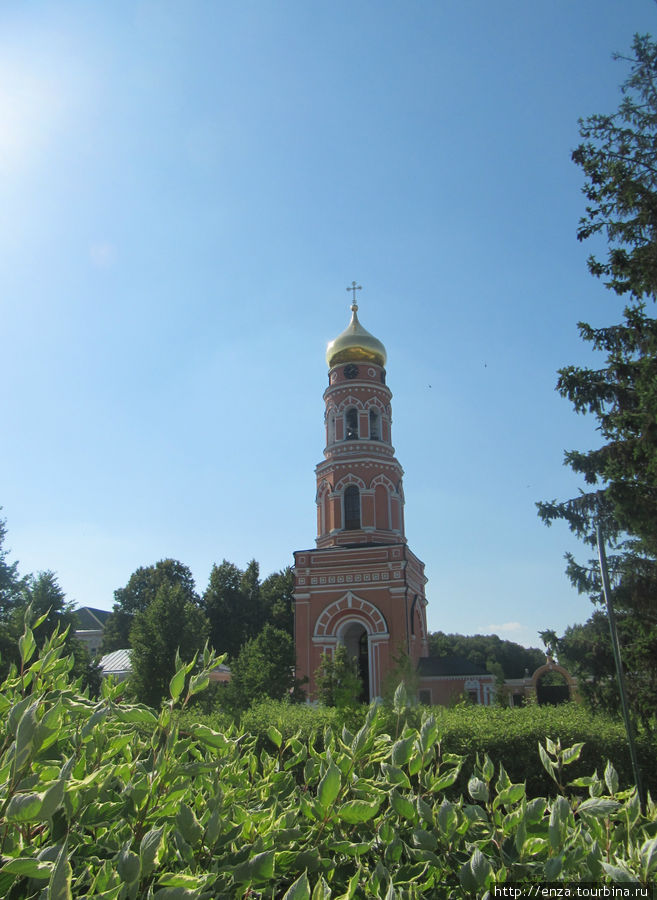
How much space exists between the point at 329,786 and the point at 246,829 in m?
0.29

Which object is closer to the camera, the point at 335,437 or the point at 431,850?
the point at 431,850

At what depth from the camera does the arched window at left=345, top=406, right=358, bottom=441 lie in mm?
27052

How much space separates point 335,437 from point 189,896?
25765mm

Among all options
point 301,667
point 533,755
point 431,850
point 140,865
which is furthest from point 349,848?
point 301,667

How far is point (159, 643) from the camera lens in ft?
66.4

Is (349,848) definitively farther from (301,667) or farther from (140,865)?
(301,667)

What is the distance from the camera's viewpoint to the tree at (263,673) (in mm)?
18125

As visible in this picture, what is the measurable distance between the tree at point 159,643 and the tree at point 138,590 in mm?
23058

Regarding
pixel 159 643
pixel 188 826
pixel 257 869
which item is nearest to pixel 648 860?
pixel 257 869

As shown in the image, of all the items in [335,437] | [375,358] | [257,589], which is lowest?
[257,589]

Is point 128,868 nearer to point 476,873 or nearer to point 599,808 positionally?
point 476,873

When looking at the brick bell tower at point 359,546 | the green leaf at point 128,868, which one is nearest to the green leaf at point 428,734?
the green leaf at point 128,868

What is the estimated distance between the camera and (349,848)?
5.84 feet

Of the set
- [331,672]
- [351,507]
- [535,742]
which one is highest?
[351,507]
